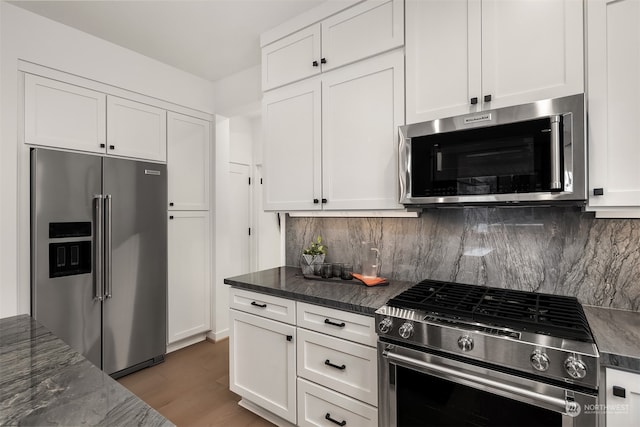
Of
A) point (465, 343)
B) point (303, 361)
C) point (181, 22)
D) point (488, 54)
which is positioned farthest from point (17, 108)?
point (465, 343)

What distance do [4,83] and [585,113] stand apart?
11.0 ft

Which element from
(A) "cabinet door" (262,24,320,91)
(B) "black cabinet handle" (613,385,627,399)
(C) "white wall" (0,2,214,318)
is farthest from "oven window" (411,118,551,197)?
(C) "white wall" (0,2,214,318)

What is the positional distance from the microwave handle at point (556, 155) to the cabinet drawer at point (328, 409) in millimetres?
1343

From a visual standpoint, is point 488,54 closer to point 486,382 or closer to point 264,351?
point 486,382

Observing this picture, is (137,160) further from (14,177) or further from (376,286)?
(376,286)

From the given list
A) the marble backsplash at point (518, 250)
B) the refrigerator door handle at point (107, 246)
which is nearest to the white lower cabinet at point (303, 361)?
the marble backsplash at point (518, 250)

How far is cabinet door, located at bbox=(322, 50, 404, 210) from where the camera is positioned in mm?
1882

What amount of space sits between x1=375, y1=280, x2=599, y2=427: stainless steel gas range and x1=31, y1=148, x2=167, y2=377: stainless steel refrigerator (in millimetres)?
2279

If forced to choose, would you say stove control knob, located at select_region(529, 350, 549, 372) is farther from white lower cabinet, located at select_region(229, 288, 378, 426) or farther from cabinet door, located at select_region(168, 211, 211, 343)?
cabinet door, located at select_region(168, 211, 211, 343)

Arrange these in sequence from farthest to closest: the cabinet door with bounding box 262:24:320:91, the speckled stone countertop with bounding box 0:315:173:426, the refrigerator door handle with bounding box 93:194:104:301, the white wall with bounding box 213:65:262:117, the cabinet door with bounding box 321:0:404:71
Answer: the white wall with bounding box 213:65:262:117 < the refrigerator door handle with bounding box 93:194:104:301 < the cabinet door with bounding box 262:24:320:91 < the cabinet door with bounding box 321:0:404:71 < the speckled stone countertop with bounding box 0:315:173:426

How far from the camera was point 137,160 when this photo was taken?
2.88 meters

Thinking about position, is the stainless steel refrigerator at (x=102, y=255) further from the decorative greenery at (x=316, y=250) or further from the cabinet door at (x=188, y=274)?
the decorative greenery at (x=316, y=250)

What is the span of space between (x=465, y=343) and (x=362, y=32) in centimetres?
180

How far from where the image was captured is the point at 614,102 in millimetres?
1331
